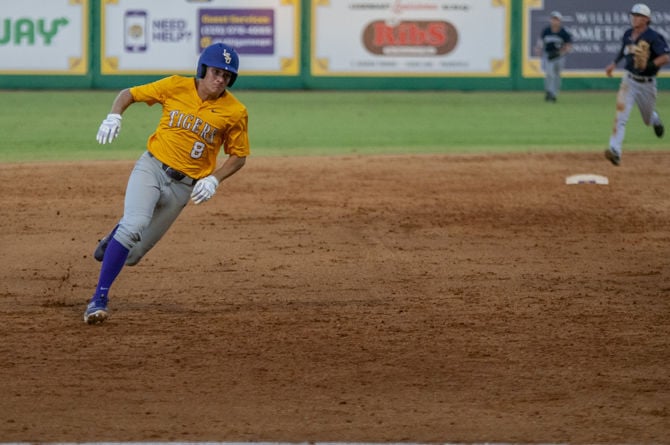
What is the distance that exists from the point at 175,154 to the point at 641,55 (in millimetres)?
9358

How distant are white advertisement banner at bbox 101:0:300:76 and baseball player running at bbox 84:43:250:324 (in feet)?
62.6

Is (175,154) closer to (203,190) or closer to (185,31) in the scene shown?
(203,190)

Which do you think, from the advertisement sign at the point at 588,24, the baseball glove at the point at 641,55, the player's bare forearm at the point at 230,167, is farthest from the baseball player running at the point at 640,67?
the advertisement sign at the point at 588,24

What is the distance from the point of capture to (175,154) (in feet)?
26.2

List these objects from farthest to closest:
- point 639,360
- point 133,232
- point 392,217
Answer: point 392,217
point 133,232
point 639,360

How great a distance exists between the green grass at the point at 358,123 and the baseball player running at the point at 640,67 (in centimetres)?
195

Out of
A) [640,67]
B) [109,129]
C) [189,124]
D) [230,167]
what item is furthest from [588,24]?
[109,129]

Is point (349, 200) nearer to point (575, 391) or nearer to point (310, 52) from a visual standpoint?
point (575, 391)

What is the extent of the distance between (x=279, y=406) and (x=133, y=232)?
2.12 m

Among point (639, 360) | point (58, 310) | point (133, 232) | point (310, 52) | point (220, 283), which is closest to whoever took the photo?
point (639, 360)

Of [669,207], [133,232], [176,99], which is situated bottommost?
[669,207]

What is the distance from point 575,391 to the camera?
6336 mm

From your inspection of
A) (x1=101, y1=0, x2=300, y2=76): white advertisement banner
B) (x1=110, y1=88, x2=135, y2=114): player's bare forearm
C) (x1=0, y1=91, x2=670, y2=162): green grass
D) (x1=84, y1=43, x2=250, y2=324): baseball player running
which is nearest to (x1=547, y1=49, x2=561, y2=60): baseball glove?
(x1=0, y1=91, x2=670, y2=162): green grass

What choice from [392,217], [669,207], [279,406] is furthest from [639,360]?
[669,207]
